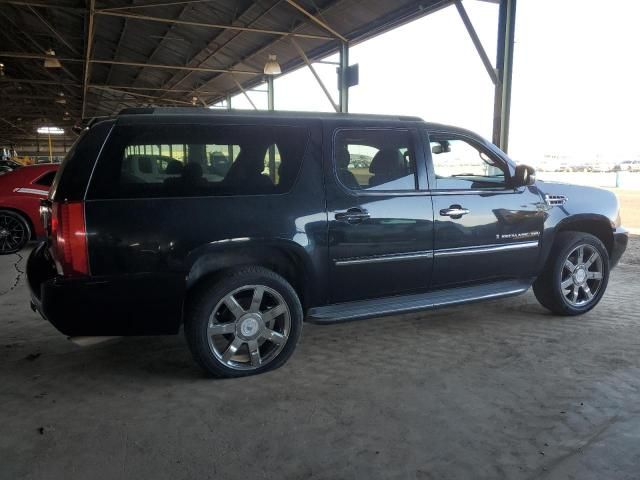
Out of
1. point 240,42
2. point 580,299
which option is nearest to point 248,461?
point 580,299

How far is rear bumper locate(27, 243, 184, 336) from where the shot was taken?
3053 mm

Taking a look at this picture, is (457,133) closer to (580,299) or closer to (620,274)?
(580,299)

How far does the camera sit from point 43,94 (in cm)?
3491

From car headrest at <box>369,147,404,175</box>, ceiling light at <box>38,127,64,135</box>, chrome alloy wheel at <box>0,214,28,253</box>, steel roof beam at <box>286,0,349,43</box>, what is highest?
ceiling light at <box>38,127,64,135</box>

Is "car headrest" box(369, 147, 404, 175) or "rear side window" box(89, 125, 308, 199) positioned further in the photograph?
"car headrest" box(369, 147, 404, 175)

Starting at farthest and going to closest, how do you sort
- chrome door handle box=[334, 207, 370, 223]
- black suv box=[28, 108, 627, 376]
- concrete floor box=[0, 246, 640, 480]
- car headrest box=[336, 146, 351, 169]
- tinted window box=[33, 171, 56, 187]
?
tinted window box=[33, 171, 56, 187], car headrest box=[336, 146, 351, 169], chrome door handle box=[334, 207, 370, 223], black suv box=[28, 108, 627, 376], concrete floor box=[0, 246, 640, 480]

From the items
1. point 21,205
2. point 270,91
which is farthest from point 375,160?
point 270,91

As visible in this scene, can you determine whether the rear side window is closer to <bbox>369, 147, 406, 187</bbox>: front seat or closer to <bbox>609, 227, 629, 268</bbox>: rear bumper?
<bbox>369, 147, 406, 187</bbox>: front seat

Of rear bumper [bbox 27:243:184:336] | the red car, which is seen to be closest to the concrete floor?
rear bumper [bbox 27:243:184:336]

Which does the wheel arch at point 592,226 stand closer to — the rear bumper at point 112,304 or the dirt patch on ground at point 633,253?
the dirt patch on ground at point 633,253

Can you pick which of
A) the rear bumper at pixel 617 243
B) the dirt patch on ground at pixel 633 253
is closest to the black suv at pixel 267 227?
the rear bumper at pixel 617 243

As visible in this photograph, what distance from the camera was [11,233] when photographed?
8203mm

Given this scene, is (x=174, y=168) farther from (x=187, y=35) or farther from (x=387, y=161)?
(x=187, y=35)

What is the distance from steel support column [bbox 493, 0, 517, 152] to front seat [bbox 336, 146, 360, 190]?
21.2ft
